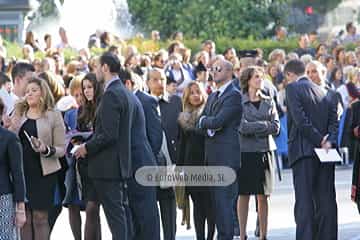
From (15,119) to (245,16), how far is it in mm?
27385

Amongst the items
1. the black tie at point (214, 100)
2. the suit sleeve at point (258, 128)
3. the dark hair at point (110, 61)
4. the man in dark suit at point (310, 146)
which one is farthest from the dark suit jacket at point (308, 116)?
the dark hair at point (110, 61)

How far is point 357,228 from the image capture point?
18062 millimetres

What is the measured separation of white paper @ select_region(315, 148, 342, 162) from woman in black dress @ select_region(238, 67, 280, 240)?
1.54m

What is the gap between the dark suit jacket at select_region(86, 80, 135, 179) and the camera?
14305mm

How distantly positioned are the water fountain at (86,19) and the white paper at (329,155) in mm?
22516

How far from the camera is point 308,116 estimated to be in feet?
50.7

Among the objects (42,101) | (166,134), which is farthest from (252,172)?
(42,101)

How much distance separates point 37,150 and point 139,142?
43.9 inches

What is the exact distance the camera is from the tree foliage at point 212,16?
1614 inches

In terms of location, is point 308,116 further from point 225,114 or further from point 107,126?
point 107,126

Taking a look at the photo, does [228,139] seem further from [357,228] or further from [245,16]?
[245,16]

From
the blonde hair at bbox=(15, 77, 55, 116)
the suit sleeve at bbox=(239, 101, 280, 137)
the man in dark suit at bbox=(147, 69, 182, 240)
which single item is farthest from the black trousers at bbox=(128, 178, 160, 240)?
the suit sleeve at bbox=(239, 101, 280, 137)

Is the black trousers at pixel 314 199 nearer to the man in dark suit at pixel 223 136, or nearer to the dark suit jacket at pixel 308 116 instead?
the dark suit jacket at pixel 308 116

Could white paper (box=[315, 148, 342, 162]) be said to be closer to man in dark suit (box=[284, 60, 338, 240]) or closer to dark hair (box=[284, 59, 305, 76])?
man in dark suit (box=[284, 60, 338, 240])
